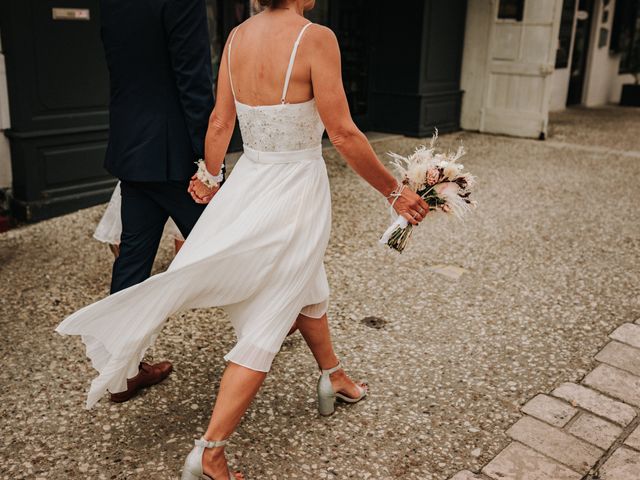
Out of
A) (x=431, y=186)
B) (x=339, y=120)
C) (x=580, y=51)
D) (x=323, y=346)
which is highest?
(x=339, y=120)

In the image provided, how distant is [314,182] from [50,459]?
1407 mm

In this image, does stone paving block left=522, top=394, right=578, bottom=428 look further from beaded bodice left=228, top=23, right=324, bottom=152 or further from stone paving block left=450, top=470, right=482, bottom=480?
beaded bodice left=228, top=23, right=324, bottom=152

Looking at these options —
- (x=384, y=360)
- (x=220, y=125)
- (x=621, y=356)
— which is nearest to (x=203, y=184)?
(x=220, y=125)

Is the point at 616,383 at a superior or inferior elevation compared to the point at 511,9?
inferior

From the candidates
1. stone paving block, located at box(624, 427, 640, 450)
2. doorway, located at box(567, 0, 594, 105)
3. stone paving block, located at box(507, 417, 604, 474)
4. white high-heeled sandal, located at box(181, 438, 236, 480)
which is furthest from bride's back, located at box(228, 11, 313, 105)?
doorway, located at box(567, 0, 594, 105)

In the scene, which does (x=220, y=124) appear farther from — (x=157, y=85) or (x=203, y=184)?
(x=157, y=85)

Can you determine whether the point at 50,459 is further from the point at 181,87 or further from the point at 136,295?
the point at 181,87

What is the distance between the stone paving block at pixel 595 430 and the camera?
106 inches

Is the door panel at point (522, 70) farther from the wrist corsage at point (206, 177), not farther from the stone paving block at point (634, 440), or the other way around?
the wrist corsage at point (206, 177)

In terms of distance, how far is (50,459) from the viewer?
247 cm

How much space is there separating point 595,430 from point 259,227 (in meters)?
1.66

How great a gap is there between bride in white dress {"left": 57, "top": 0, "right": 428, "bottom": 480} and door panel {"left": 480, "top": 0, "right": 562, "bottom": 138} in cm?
803

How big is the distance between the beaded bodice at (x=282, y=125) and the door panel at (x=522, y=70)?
26.3 feet

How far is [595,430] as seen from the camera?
2.76 meters
